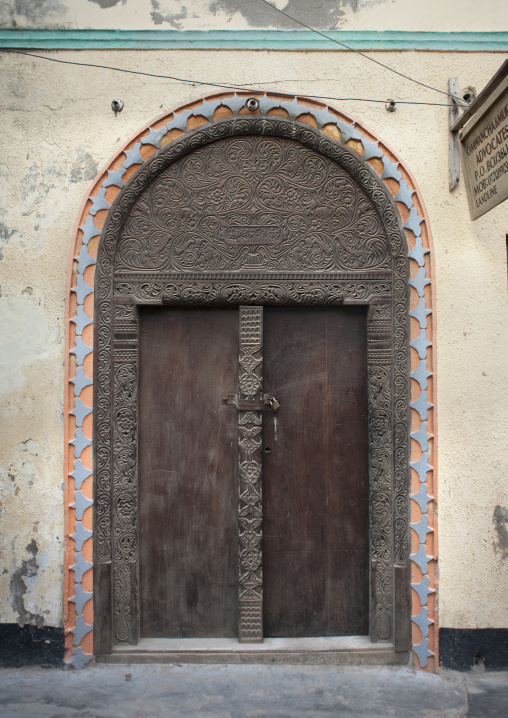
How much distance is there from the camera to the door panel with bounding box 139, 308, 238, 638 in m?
3.56

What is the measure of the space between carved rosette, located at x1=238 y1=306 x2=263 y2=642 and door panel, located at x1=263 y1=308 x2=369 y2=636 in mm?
91

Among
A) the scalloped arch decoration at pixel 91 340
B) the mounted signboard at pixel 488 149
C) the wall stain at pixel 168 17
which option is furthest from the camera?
the wall stain at pixel 168 17

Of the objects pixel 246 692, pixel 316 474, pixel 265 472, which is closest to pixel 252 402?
pixel 265 472

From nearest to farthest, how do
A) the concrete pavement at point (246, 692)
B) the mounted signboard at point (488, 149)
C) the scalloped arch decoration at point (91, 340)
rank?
the mounted signboard at point (488, 149), the concrete pavement at point (246, 692), the scalloped arch decoration at point (91, 340)

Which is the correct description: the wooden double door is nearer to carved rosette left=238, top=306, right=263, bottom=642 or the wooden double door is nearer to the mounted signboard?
carved rosette left=238, top=306, right=263, bottom=642

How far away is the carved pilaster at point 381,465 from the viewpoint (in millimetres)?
3438

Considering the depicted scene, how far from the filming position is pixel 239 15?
3488 mm

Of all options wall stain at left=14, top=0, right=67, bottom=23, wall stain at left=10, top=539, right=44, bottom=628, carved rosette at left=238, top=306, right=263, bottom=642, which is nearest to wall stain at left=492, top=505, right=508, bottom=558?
carved rosette at left=238, top=306, right=263, bottom=642

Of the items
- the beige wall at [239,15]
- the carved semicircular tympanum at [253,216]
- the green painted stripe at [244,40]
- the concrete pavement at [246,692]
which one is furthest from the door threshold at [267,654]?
the beige wall at [239,15]

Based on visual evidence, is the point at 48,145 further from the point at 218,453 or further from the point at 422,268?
the point at 422,268

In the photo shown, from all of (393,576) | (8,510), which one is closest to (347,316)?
(393,576)

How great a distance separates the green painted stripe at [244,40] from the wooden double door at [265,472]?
154cm

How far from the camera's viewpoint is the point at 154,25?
3.47 m

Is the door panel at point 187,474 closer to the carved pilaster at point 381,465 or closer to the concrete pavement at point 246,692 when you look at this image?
the concrete pavement at point 246,692
